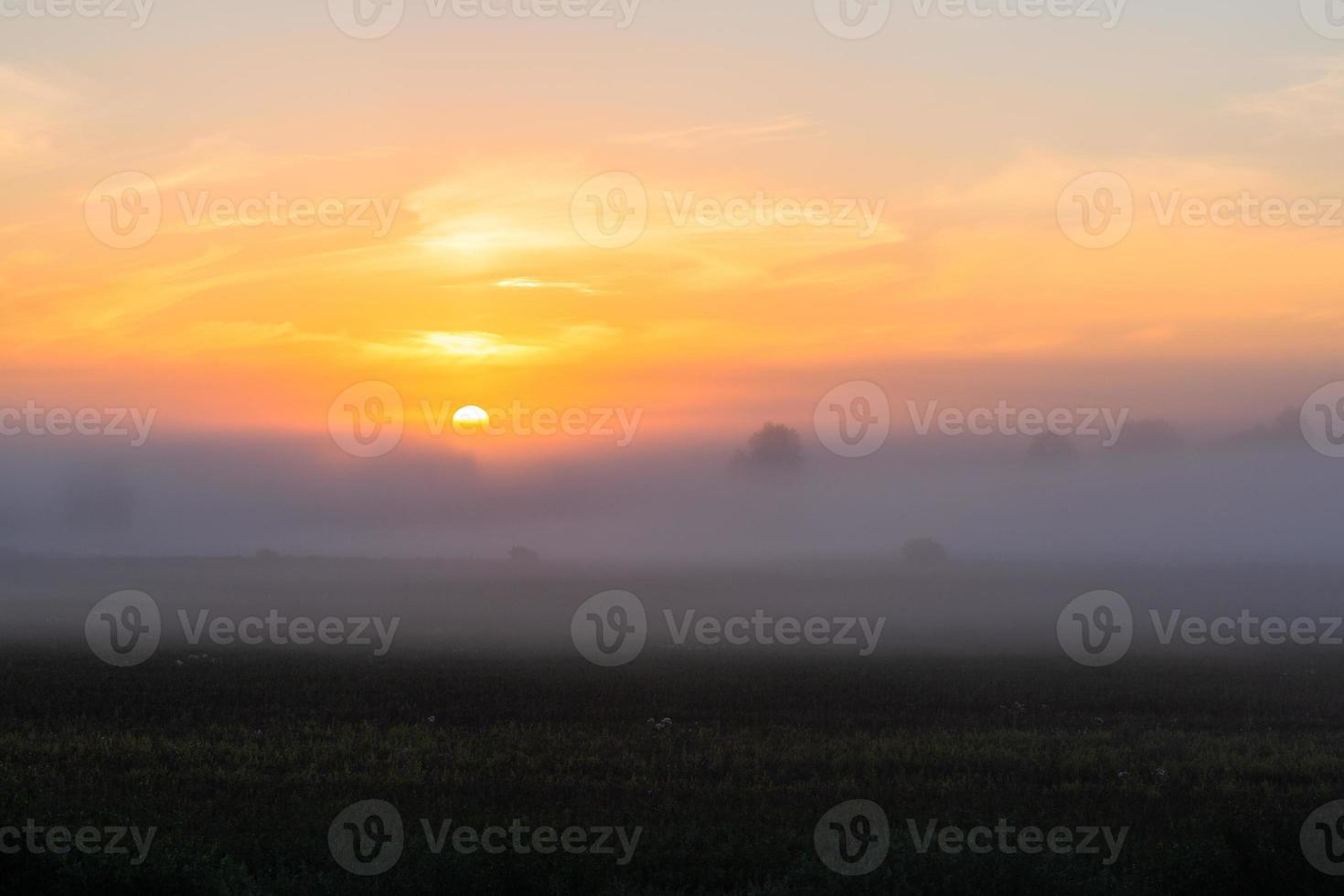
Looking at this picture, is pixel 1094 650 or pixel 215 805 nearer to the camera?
pixel 215 805

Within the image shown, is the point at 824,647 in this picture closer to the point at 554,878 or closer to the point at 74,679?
the point at 74,679

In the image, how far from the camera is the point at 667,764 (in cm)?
2189

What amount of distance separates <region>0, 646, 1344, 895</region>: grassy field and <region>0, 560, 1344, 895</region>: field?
0.21 ft

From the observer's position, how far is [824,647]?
192 ft

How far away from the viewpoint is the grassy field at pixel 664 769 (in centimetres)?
1371

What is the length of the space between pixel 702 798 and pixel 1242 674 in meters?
30.4

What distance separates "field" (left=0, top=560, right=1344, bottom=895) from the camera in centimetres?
1377

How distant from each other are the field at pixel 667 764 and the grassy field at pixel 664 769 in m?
0.07

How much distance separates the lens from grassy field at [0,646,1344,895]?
13711mm

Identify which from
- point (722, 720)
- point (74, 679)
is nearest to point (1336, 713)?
point (722, 720)

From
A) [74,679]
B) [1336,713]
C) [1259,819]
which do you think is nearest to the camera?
[1259,819]

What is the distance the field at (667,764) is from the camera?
542 inches

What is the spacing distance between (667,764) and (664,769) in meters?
0.41

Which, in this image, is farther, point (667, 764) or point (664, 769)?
point (667, 764)
